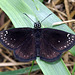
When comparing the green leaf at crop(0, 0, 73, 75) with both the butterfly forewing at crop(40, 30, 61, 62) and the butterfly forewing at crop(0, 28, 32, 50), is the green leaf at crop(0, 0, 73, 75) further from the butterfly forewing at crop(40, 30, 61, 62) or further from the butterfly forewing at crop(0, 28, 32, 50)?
the butterfly forewing at crop(40, 30, 61, 62)

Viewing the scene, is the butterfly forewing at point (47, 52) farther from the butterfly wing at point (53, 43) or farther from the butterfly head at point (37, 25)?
the butterfly head at point (37, 25)

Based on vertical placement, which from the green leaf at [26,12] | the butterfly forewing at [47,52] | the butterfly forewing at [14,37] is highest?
the green leaf at [26,12]

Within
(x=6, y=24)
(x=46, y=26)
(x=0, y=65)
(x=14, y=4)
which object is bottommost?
(x=0, y=65)

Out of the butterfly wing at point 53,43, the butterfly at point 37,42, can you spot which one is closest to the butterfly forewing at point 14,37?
the butterfly at point 37,42

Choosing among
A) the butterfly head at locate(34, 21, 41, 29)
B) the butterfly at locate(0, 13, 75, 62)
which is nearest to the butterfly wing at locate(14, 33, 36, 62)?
the butterfly at locate(0, 13, 75, 62)

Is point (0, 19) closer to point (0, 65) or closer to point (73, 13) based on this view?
point (0, 65)

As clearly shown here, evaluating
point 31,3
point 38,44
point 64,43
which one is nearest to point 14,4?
point 31,3

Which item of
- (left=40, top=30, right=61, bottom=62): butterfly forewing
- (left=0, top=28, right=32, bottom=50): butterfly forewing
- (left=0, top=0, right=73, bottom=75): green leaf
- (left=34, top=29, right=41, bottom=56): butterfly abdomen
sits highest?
(left=0, top=0, right=73, bottom=75): green leaf

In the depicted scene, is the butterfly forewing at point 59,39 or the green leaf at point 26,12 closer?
the butterfly forewing at point 59,39

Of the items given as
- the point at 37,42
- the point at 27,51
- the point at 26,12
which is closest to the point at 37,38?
the point at 37,42
